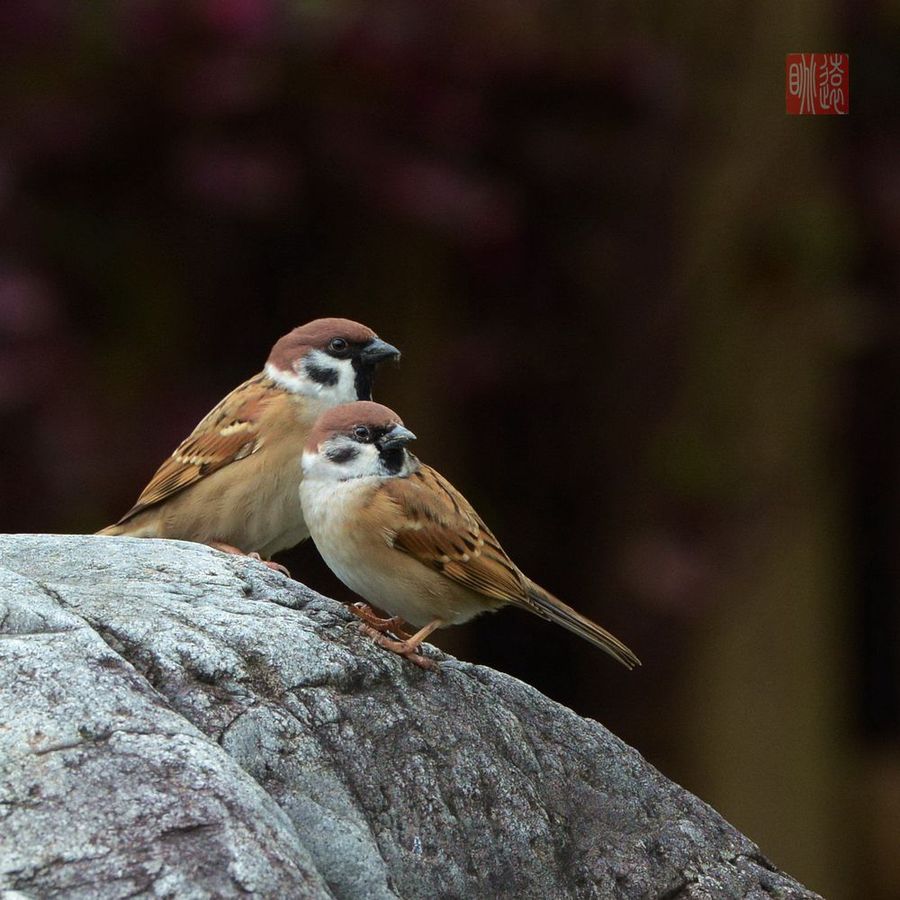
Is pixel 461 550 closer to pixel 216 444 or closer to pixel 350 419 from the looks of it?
pixel 350 419

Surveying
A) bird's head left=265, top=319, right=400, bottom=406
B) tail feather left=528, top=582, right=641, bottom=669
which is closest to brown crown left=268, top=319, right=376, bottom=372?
bird's head left=265, top=319, right=400, bottom=406

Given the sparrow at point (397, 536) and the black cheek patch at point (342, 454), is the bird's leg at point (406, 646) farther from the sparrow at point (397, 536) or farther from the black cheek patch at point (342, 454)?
the black cheek patch at point (342, 454)

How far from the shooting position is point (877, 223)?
574 centimetres

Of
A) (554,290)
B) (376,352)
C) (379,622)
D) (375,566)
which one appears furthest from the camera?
(554,290)

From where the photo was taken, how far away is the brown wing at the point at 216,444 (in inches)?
164

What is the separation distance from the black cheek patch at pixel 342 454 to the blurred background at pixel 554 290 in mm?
1034

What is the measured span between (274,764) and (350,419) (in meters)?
1.17

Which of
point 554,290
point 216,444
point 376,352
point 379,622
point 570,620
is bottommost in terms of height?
point 570,620

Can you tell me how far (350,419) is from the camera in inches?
144

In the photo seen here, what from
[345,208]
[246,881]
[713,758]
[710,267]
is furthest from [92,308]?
[246,881]

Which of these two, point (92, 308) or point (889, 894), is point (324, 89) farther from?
point (889, 894)

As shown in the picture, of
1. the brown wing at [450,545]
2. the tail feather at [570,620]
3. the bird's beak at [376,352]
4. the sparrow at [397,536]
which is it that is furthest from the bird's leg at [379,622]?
the bird's beak at [376,352]

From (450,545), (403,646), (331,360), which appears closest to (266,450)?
(331,360)

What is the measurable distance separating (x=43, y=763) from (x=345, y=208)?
2.92 m
